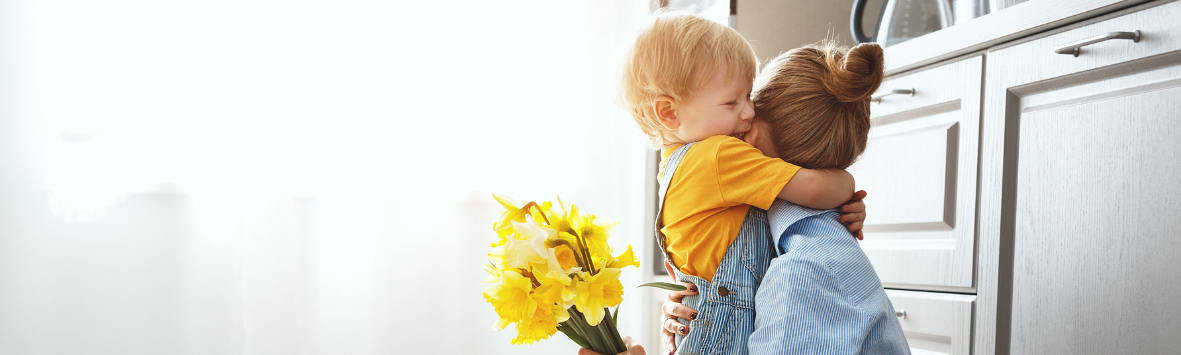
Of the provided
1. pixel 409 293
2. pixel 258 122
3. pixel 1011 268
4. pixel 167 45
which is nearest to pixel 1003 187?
pixel 1011 268

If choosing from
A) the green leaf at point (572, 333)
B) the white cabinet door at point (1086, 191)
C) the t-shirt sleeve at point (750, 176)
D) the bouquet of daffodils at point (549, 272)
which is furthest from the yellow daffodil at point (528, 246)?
the white cabinet door at point (1086, 191)

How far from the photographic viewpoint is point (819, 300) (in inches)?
28.2

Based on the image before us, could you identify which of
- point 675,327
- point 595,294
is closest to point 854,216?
point 675,327

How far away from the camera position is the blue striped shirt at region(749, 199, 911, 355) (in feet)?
2.31

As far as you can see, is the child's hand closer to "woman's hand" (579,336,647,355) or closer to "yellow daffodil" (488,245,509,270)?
"woman's hand" (579,336,647,355)

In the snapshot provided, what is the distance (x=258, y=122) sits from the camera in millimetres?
1590

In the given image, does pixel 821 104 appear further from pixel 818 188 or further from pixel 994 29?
pixel 994 29

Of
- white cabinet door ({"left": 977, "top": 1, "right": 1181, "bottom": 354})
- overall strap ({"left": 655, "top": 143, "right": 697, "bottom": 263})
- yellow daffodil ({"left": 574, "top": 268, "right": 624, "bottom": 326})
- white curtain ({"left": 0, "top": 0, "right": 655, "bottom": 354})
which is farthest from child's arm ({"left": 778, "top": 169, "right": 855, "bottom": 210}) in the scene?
white curtain ({"left": 0, "top": 0, "right": 655, "bottom": 354})

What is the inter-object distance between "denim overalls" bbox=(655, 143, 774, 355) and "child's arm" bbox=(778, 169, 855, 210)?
6cm

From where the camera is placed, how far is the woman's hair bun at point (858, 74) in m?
0.80

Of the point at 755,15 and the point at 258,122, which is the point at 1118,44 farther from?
the point at 258,122

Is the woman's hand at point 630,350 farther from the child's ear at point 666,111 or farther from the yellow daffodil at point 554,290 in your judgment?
the child's ear at point 666,111

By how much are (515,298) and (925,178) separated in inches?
31.1

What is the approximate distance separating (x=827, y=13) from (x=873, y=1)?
12 centimetres
